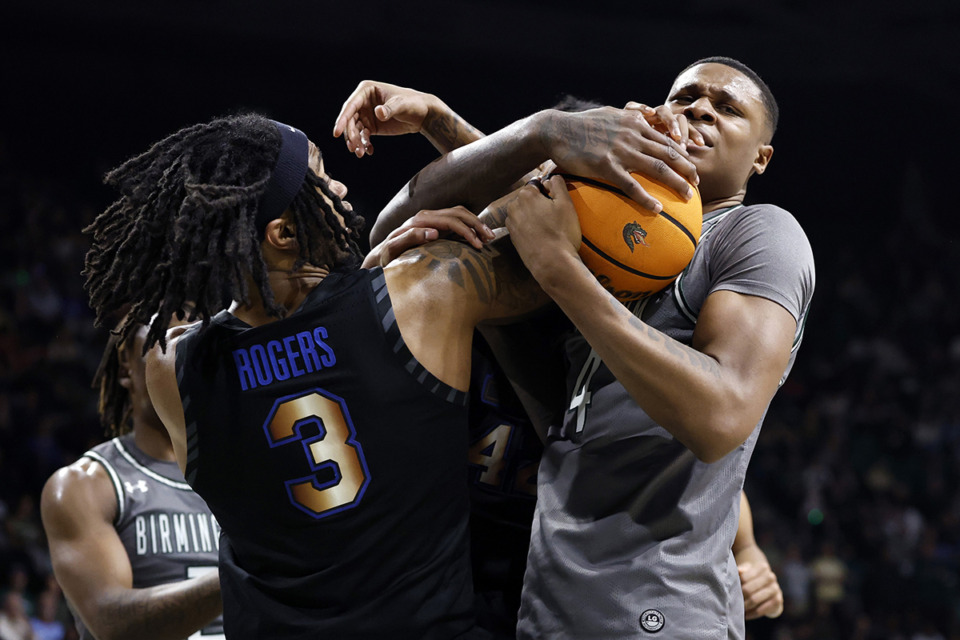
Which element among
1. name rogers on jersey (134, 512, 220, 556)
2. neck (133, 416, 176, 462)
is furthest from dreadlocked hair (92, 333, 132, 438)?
name rogers on jersey (134, 512, 220, 556)

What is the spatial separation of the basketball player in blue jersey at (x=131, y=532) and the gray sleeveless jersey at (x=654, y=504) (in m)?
1.36

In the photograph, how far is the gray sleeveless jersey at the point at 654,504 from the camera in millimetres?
2123

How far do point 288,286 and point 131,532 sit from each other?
1.88 m

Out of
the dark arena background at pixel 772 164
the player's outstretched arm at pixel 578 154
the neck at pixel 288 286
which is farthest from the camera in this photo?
the dark arena background at pixel 772 164

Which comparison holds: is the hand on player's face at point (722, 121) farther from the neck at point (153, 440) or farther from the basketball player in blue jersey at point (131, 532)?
the neck at point (153, 440)

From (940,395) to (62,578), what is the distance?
1133 cm

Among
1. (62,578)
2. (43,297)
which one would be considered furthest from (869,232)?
(62,578)

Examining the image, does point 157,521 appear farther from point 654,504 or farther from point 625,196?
point 625,196

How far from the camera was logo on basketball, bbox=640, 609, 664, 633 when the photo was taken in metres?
2.11

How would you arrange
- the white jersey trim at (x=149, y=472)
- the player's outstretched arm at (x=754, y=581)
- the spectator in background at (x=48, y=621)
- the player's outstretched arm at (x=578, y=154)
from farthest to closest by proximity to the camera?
the spectator in background at (x=48, y=621), the white jersey trim at (x=149, y=472), the player's outstretched arm at (x=754, y=581), the player's outstretched arm at (x=578, y=154)

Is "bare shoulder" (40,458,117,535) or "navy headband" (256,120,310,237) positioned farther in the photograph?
"bare shoulder" (40,458,117,535)

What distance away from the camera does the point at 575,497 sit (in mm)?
2246

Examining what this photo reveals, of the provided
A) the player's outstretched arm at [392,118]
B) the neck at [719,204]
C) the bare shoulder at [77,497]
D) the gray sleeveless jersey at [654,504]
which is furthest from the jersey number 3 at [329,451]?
the bare shoulder at [77,497]

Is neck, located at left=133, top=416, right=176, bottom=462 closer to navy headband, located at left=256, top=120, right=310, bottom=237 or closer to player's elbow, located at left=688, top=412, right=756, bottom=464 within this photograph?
navy headband, located at left=256, top=120, right=310, bottom=237
